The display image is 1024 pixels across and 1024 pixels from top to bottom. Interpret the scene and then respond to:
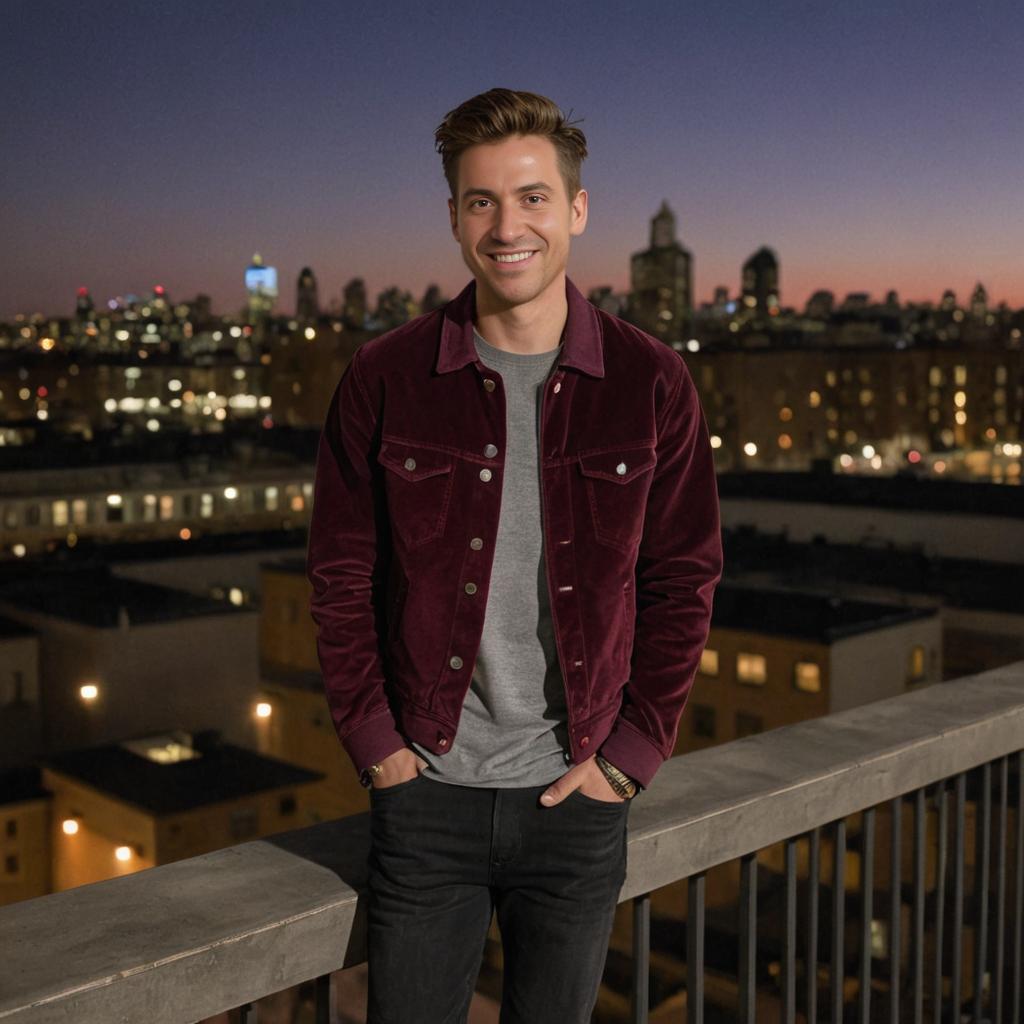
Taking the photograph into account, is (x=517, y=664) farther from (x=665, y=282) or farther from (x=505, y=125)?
(x=665, y=282)

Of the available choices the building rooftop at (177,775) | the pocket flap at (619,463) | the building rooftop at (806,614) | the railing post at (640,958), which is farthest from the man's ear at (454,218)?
the building rooftop at (806,614)

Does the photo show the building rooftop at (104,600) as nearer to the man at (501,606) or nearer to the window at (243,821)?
the window at (243,821)

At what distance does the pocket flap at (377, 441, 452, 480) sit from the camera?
2.14 metres

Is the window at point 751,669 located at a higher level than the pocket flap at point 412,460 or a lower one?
lower

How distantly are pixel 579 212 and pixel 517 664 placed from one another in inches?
30.1

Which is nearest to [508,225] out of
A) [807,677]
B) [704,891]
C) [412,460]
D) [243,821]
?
[412,460]

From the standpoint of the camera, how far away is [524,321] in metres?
2.21

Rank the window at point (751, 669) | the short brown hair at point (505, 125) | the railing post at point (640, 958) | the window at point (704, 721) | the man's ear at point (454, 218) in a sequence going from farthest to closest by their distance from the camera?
1. the window at point (704, 721)
2. the window at point (751, 669)
3. the railing post at point (640, 958)
4. the man's ear at point (454, 218)
5. the short brown hair at point (505, 125)

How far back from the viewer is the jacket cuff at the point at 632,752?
216 centimetres

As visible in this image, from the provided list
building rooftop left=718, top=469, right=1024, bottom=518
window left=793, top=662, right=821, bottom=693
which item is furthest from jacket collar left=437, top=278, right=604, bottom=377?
building rooftop left=718, top=469, right=1024, bottom=518

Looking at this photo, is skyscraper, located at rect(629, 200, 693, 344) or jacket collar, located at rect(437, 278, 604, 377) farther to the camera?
skyscraper, located at rect(629, 200, 693, 344)

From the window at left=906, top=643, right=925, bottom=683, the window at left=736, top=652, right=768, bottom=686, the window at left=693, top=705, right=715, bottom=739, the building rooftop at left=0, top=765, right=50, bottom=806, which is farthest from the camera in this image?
the window at left=693, top=705, right=715, bottom=739

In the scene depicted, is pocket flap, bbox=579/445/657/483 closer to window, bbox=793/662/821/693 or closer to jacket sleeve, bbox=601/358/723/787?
jacket sleeve, bbox=601/358/723/787

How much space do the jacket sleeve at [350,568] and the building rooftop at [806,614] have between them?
2341 cm
